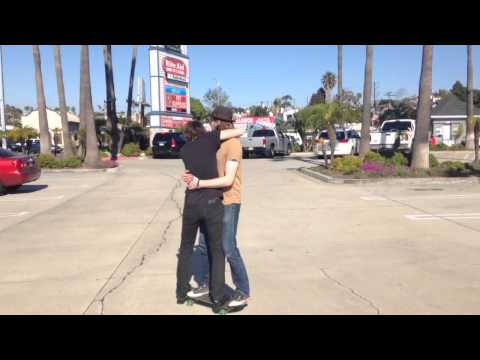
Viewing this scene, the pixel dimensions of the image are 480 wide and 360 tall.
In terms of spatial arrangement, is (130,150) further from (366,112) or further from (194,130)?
(194,130)

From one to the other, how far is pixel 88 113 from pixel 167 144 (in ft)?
25.6

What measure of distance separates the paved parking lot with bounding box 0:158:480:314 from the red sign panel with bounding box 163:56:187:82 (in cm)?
2313

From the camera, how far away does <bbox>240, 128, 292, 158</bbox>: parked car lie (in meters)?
27.5

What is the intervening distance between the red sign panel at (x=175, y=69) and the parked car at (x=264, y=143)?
9.03 metres

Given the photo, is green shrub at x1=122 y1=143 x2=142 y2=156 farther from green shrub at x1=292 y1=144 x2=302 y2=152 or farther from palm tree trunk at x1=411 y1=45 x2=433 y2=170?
palm tree trunk at x1=411 y1=45 x2=433 y2=170

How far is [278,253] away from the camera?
22.1 ft
